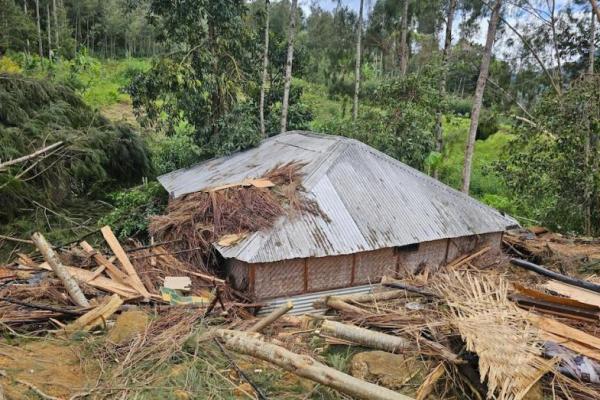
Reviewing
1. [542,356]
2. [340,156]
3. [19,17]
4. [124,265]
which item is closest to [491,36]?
[340,156]

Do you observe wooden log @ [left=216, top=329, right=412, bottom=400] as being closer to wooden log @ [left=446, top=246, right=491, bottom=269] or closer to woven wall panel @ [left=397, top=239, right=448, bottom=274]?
woven wall panel @ [left=397, top=239, right=448, bottom=274]

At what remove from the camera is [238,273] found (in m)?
8.38

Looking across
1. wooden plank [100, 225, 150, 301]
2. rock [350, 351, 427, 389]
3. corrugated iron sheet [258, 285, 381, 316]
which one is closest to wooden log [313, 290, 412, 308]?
corrugated iron sheet [258, 285, 381, 316]

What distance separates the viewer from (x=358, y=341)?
16.8 feet

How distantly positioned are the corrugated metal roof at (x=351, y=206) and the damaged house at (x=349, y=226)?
0.02 m

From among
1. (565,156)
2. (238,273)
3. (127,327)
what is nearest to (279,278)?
(238,273)

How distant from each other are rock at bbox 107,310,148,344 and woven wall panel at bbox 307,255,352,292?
332cm

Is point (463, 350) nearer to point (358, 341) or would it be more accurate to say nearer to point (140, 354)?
point (358, 341)

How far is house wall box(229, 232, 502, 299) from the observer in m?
8.05

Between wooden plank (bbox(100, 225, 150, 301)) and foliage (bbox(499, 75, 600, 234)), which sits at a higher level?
foliage (bbox(499, 75, 600, 234))

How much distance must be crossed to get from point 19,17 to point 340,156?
27.1 m

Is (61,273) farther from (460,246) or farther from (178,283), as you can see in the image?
(460,246)

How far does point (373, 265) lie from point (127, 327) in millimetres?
5086

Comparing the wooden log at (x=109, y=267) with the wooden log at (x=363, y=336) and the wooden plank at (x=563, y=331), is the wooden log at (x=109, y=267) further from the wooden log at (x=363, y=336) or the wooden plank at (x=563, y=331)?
the wooden plank at (x=563, y=331)
